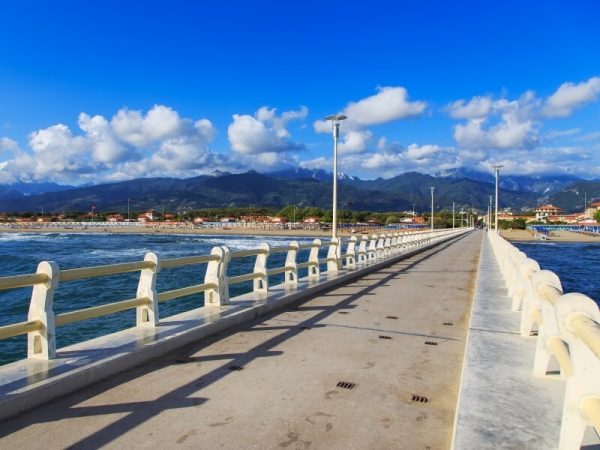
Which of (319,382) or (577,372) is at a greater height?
(577,372)

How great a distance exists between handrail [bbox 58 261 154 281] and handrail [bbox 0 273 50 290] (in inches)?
7.7

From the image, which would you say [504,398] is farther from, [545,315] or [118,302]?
[118,302]

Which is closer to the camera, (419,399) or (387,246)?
(419,399)

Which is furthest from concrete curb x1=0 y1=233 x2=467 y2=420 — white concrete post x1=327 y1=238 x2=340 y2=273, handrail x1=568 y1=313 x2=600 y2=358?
white concrete post x1=327 y1=238 x2=340 y2=273

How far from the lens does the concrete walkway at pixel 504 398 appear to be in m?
3.38

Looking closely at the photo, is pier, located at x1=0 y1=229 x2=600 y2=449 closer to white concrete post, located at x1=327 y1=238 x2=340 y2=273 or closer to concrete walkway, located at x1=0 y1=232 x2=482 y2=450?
concrete walkway, located at x1=0 y1=232 x2=482 y2=450

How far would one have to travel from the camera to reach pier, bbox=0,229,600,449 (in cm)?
360

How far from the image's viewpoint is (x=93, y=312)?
5.73m

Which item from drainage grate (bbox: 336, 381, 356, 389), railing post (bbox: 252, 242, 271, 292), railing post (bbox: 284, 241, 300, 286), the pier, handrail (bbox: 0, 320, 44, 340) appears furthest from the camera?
railing post (bbox: 284, 241, 300, 286)

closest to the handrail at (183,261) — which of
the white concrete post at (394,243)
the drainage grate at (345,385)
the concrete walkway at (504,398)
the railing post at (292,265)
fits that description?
the drainage grate at (345,385)

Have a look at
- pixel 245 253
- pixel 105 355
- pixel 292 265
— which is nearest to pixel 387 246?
pixel 292 265

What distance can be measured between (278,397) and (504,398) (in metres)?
2.02

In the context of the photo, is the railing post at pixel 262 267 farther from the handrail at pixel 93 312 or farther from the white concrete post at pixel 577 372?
the white concrete post at pixel 577 372

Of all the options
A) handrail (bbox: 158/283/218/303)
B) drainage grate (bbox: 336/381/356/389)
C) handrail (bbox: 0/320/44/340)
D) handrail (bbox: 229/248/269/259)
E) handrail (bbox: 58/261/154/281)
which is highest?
handrail (bbox: 58/261/154/281)
